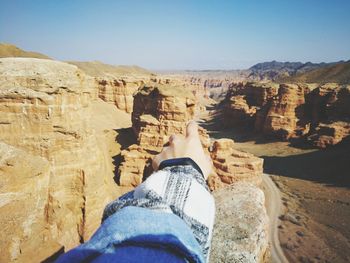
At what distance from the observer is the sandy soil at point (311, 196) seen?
52.7 ft

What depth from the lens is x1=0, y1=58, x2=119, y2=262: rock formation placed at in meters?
6.74

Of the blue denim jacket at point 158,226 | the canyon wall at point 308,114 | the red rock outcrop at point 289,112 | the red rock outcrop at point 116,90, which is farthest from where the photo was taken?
the red rock outcrop at point 289,112

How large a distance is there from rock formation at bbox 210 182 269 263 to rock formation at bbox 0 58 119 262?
4447mm

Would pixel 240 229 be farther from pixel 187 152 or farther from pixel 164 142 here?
pixel 164 142

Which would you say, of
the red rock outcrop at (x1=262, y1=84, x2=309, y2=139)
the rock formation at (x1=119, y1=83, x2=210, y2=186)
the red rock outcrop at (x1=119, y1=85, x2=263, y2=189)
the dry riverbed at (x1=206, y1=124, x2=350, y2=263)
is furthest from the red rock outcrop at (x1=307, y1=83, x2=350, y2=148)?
the rock formation at (x1=119, y1=83, x2=210, y2=186)

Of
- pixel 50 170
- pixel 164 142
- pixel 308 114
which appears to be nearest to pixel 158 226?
pixel 50 170

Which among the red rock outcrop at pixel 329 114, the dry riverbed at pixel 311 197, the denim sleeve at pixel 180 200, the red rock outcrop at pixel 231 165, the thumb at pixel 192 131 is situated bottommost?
the dry riverbed at pixel 311 197

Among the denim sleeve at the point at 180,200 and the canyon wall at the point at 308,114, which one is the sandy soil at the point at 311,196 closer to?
the canyon wall at the point at 308,114

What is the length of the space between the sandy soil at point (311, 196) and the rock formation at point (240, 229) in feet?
48.1

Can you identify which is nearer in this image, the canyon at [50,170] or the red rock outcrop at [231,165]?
the canyon at [50,170]

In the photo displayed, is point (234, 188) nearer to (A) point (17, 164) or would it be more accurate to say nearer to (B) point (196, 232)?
(B) point (196, 232)

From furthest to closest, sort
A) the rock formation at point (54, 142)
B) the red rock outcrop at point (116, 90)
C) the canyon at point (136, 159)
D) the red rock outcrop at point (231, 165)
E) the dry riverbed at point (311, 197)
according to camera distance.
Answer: the red rock outcrop at point (116, 90), the red rock outcrop at point (231, 165), the dry riverbed at point (311, 197), the rock formation at point (54, 142), the canyon at point (136, 159)

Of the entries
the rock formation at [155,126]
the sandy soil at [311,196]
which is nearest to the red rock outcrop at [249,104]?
the sandy soil at [311,196]

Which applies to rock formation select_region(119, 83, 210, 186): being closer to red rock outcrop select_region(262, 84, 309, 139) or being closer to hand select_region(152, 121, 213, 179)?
hand select_region(152, 121, 213, 179)
